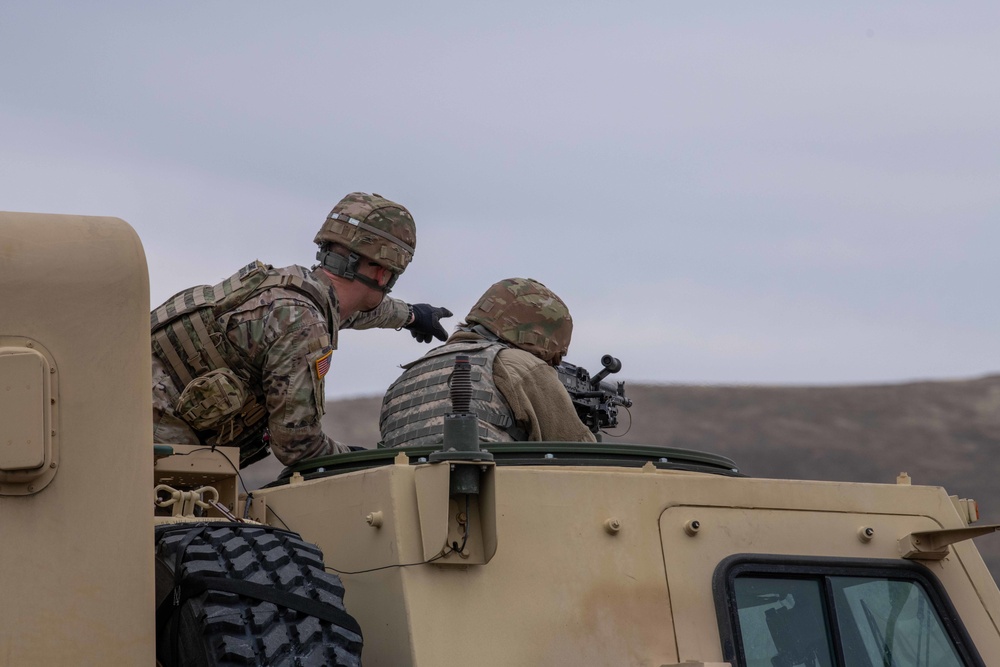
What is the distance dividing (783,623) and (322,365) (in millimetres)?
1997

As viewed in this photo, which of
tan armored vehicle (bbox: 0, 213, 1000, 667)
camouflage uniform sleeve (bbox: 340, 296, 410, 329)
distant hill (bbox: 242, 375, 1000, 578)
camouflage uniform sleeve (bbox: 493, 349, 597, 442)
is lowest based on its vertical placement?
tan armored vehicle (bbox: 0, 213, 1000, 667)

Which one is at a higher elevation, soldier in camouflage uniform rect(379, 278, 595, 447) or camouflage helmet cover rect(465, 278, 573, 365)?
camouflage helmet cover rect(465, 278, 573, 365)

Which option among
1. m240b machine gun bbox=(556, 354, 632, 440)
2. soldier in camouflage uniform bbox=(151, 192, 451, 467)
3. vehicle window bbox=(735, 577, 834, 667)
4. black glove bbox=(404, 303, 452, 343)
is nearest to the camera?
vehicle window bbox=(735, 577, 834, 667)

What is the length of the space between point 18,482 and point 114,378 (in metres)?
0.32

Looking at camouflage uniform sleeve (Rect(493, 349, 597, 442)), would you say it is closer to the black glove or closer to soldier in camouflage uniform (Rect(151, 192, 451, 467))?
soldier in camouflage uniform (Rect(151, 192, 451, 467))

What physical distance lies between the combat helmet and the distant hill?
2633 cm

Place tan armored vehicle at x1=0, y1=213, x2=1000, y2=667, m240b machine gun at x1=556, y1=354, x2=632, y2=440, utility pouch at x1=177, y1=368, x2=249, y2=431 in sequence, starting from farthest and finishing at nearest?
m240b machine gun at x1=556, y1=354, x2=632, y2=440 → utility pouch at x1=177, y1=368, x2=249, y2=431 → tan armored vehicle at x1=0, y1=213, x2=1000, y2=667

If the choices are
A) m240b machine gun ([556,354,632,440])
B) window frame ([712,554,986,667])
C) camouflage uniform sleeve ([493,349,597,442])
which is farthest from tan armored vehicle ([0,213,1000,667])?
m240b machine gun ([556,354,632,440])

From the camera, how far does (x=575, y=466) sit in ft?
14.7

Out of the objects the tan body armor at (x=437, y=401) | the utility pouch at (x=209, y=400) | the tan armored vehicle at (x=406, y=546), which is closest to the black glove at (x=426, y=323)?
the tan body armor at (x=437, y=401)

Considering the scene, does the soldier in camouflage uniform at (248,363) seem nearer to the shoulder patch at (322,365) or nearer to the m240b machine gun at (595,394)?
the shoulder patch at (322,365)

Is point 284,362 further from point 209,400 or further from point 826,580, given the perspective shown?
point 826,580

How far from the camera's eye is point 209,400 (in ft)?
16.9

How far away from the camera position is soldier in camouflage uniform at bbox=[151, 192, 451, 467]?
527 centimetres
